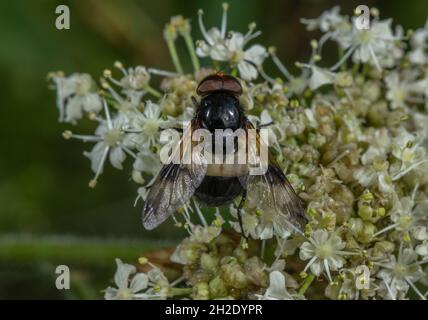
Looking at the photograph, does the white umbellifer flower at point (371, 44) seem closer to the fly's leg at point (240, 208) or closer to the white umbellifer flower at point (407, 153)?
the white umbellifer flower at point (407, 153)

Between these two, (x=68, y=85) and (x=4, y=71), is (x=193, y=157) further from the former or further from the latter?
(x=4, y=71)

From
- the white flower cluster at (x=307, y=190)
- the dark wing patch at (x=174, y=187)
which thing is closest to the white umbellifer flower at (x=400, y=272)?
the white flower cluster at (x=307, y=190)

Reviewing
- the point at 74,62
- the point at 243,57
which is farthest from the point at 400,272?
the point at 74,62

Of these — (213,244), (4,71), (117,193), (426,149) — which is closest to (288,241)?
(213,244)

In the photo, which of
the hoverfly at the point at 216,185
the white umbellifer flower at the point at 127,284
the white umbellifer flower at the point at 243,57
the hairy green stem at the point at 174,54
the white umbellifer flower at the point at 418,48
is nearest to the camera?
the hoverfly at the point at 216,185

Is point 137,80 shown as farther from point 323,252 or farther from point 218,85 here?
point 323,252

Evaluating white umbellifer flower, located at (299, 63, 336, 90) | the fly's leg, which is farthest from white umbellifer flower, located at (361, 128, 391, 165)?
the fly's leg
